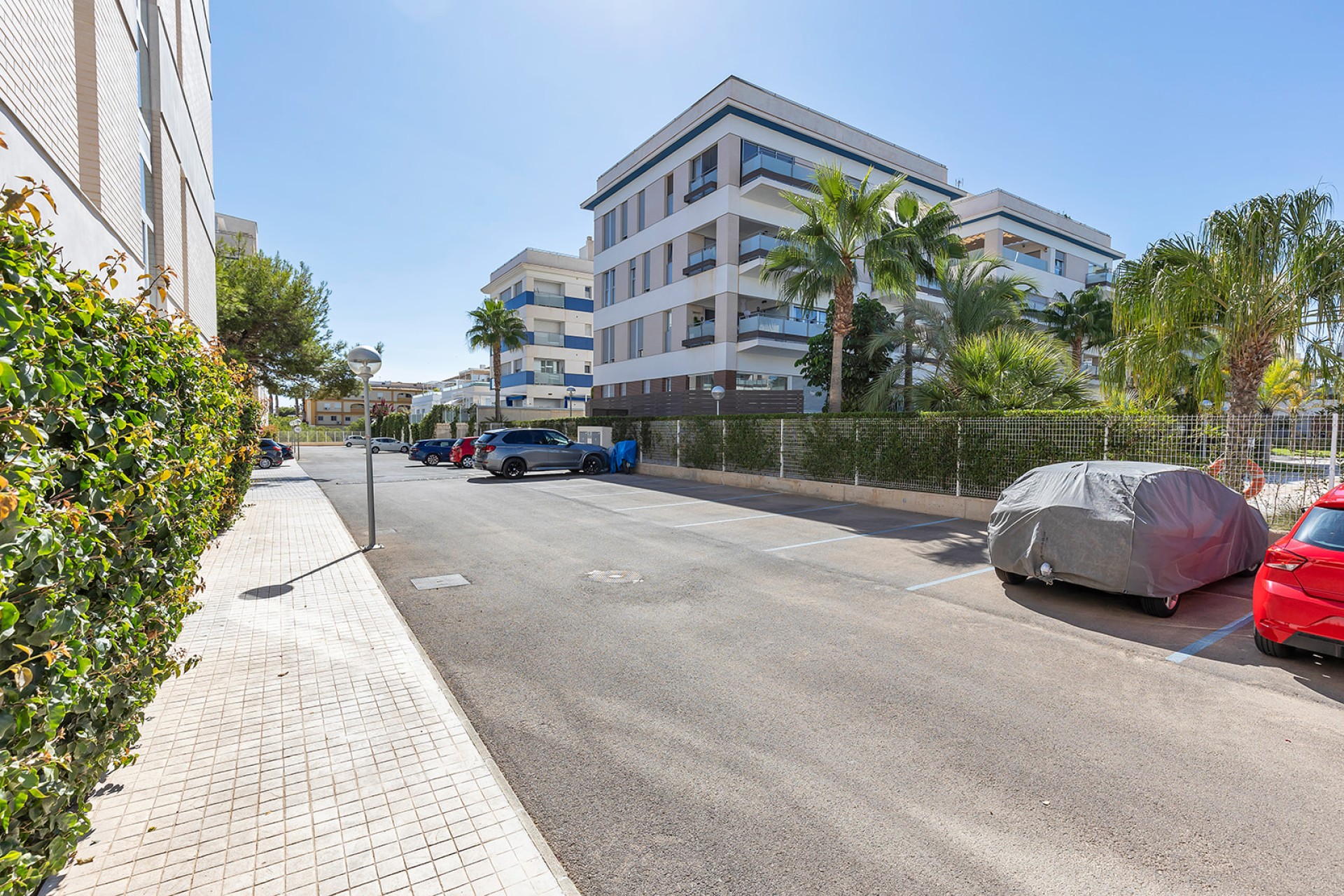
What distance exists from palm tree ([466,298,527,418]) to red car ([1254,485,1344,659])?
3472 cm

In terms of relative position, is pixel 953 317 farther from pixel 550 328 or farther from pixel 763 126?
pixel 550 328

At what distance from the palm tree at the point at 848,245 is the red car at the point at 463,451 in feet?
52.3

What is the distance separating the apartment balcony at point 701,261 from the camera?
26219mm

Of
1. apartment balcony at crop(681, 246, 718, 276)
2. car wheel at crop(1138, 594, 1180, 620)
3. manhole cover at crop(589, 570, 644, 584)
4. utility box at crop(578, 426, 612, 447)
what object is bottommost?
manhole cover at crop(589, 570, 644, 584)

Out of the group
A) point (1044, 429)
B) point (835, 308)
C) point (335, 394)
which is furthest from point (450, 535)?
point (335, 394)

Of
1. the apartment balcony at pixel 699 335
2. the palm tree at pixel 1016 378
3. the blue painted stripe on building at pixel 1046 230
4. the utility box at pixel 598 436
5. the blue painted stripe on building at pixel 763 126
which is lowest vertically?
the utility box at pixel 598 436

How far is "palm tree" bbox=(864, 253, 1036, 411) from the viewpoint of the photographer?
17.8m

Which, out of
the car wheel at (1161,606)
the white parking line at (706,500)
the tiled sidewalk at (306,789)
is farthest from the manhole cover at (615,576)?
the white parking line at (706,500)

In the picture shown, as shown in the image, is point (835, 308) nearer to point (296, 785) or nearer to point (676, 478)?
point (676, 478)

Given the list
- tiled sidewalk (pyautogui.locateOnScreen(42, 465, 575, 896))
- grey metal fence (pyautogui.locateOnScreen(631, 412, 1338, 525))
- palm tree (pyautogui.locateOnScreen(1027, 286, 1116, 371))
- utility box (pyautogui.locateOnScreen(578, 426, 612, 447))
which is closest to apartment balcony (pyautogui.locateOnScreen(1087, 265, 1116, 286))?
palm tree (pyautogui.locateOnScreen(1027, 286, 1116, 371))

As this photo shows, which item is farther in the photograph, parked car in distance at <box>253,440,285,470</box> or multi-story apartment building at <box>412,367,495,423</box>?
multi-story apartment building at <box>412,367,495,423</box>

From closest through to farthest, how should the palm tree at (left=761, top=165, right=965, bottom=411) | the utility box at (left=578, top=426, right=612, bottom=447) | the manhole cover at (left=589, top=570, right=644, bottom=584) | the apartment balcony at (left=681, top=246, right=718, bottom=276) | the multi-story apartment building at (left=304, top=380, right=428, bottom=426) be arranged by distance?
1. the manhole cover at (left=589, top=570, right=644, bottom=584)
2. the palm tree at (left=761, top=165, right=965, bottom=411)
3. the utility box at (left=578, top=426, right=612, bottom=447)
4. the apartment balcony at (left=681, top=246, right=718, bottom=276)
5. the multi-story apartment building at (left=304, top=380, right=428, bottom=426)

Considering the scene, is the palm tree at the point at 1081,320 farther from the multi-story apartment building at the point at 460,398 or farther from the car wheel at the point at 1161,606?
the multi-story apartment building at the point at 460,398

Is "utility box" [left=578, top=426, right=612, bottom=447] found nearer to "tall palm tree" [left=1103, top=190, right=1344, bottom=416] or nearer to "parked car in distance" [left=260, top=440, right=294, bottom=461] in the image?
"parked car in distance" [left=260, top=440, right=294, bottom=461]
